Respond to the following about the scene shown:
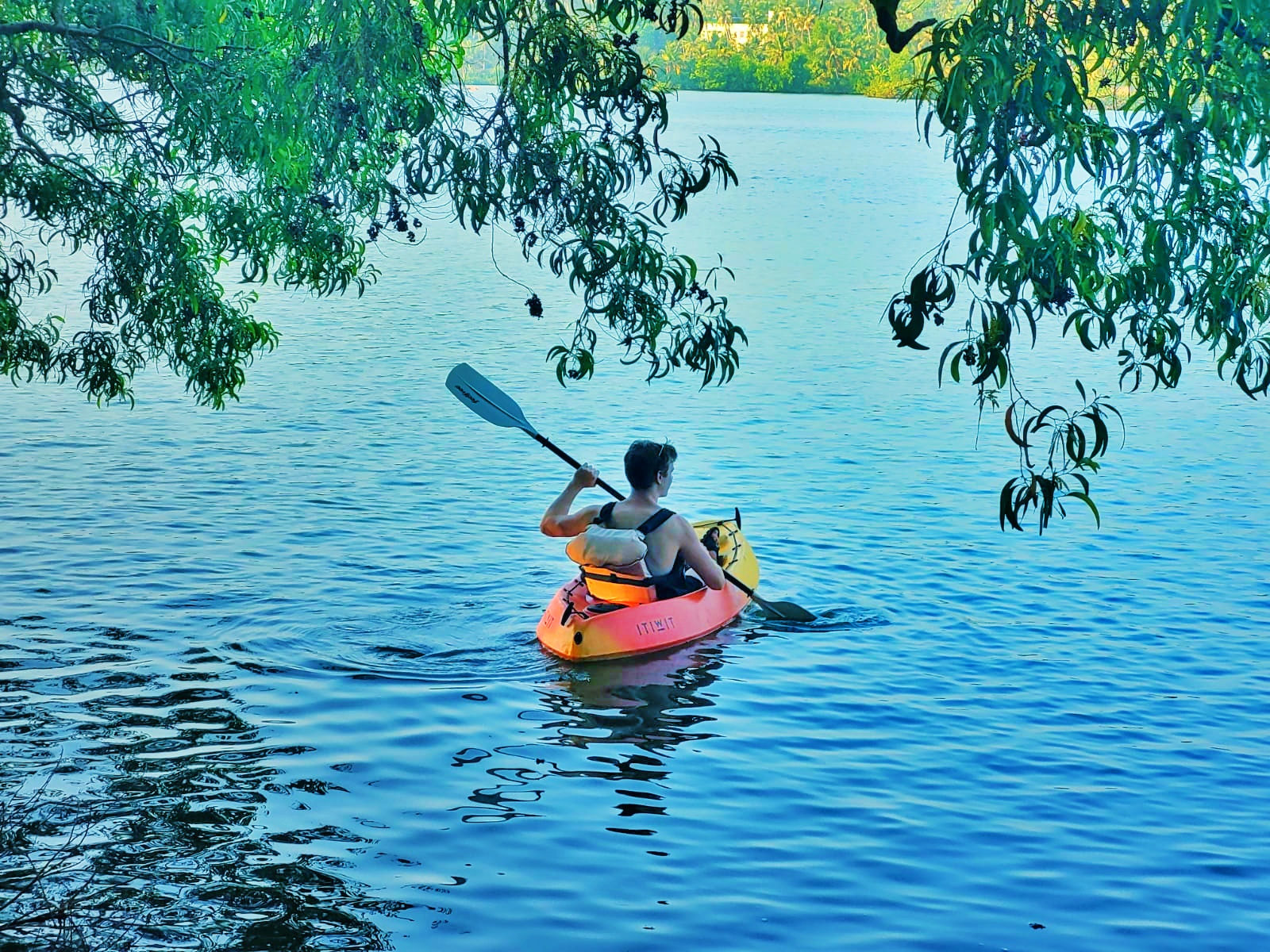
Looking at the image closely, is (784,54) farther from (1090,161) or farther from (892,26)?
(892,26)

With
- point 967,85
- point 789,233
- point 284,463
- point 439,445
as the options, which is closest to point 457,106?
Answer: point 967,85

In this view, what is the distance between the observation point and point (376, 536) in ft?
46.5

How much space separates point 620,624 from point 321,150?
12.0 feet

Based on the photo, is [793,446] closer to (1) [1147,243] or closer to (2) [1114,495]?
(2) [1114,495]

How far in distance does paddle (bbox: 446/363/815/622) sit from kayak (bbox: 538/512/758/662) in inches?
15.5

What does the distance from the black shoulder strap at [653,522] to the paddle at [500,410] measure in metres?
1.34

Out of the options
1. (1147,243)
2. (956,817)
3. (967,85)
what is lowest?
(956,817)

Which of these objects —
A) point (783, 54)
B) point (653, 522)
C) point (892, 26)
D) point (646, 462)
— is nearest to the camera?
point (892, 26)

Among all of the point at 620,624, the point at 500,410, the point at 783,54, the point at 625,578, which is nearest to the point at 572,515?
the point at 625,578

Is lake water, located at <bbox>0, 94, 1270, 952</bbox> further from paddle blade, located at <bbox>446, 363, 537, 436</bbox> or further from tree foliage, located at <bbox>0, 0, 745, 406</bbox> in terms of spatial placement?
tree foliage, located at <bbox>0, 0, 745, 406</bbox>

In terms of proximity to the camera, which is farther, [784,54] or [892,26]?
[784,54]

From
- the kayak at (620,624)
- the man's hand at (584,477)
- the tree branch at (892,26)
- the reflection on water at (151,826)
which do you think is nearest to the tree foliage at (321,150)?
the man's hand at (584,477)

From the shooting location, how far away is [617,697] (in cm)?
999

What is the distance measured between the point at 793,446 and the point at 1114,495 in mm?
4160
